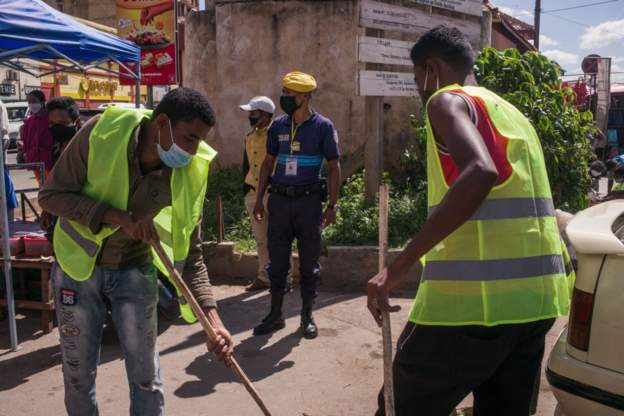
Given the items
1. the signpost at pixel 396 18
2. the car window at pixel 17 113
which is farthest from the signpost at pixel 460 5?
the car window at pixel 17 113

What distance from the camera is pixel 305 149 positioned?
4746 millimetres

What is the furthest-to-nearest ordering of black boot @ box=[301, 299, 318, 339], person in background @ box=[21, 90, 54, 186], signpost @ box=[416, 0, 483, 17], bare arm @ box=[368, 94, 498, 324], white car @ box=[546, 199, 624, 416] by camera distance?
signpost @ box=[416, 0, 483, 17], person in background @ box=[21, 90, 54, 186], black boot @ box=[301, 299, 318, 339], white car @ box=[546, 199, 624, 416], bare arm @ box=[368, 94, 498, 324]

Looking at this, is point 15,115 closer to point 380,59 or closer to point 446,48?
point 380,59

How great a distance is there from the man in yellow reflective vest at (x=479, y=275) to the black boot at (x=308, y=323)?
2.88m

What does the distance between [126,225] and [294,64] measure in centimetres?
614

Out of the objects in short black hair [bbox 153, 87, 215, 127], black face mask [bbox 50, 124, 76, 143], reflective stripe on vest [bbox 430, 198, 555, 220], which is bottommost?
reflective stripe on vest [bbox 430, 198, 555, 220]

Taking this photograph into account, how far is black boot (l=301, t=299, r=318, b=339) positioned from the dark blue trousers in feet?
0.17

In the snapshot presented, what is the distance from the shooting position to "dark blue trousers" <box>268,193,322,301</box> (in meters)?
4.71

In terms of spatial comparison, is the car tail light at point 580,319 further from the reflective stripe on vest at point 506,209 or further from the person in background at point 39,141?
the person in background at point 39,141

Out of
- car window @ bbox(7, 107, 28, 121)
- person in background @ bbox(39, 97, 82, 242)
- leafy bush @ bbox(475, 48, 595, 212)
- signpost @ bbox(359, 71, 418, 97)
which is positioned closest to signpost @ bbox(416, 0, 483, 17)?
leafy bush @ bbox(475, 48, 595, 212)

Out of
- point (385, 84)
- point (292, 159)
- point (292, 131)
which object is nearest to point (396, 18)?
point (385, 84)

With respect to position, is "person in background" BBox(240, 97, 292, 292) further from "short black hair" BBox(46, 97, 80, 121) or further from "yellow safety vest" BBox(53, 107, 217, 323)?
"yellow safety vest" BBox(53, 107, 217, 323)

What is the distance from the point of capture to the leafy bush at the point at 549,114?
6934mm

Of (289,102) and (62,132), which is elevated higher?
(289,102)
